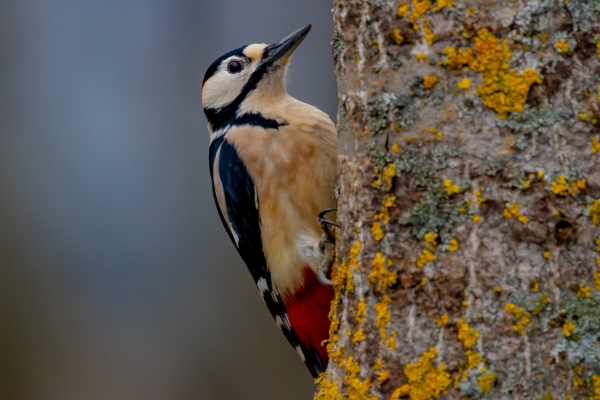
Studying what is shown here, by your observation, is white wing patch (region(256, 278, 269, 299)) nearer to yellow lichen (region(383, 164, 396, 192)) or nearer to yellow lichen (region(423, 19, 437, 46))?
yellow lichen (region(383, 164, 396, 192))

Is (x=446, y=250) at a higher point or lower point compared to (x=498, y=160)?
lower

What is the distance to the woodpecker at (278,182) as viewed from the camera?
2.66 metres

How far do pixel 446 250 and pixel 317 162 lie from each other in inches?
42.3

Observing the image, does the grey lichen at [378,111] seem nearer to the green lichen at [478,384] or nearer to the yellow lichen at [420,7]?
the yellow lichen at [420,7]

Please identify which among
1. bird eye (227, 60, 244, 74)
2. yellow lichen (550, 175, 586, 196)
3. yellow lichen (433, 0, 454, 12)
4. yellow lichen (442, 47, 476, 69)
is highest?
yellow lichen (433, 0, 454, 12)

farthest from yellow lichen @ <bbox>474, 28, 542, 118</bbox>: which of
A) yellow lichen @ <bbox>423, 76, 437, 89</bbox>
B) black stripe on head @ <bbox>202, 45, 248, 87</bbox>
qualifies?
black stripe on head @ <bbox>202, 45, 248, 87</bbox>

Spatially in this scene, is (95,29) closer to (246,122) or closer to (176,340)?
(176,340)

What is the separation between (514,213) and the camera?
1.58 meters

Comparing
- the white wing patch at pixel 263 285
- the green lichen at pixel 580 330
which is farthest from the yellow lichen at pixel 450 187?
the white wing patch at pixel 263 285

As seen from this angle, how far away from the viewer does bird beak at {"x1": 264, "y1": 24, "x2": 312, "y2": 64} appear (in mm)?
3015

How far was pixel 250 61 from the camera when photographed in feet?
10.3

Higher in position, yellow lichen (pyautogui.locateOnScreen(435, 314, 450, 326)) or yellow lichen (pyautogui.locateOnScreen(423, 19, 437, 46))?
yellow lichen (pyautogui.locateOnScreen(423, 19, 437, 46))

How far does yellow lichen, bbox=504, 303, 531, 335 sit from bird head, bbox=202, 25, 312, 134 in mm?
1619

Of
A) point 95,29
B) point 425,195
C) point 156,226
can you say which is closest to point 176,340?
point 156,226
